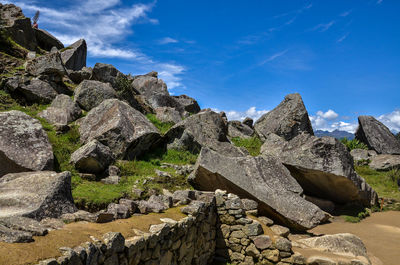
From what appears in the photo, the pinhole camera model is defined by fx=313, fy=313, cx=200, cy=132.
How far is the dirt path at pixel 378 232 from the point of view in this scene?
33.7 ft

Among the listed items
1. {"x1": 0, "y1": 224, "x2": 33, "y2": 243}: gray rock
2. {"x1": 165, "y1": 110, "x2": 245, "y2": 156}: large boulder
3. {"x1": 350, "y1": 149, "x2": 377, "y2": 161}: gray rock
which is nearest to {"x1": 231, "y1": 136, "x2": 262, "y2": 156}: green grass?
{"x1": 165, "y1": 110, "x2": 245, "y2": 156}: large boulder

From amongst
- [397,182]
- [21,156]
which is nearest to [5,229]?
[21,156]

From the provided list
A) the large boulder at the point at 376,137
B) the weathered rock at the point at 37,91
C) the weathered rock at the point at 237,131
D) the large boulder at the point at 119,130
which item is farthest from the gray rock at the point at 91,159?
the large boulder at the point at 376,137

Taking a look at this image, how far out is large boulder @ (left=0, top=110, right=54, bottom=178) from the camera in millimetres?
8664

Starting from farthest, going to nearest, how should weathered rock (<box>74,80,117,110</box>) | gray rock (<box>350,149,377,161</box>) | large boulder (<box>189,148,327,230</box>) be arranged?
gray rock (<box>350,149,377,161</box>), weathered rock (<box>74,80,117,110</box>), large boulder (<box>189,148,327,230</box>)

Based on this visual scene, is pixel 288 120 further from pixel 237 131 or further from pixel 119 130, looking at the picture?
pixel 119 130

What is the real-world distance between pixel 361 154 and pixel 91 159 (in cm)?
2225

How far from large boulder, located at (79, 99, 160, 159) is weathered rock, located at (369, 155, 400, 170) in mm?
17027

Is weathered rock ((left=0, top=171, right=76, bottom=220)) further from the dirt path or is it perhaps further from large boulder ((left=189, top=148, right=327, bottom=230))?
the dirt path

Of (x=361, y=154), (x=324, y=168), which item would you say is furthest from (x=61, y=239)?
(x=361, y=154)

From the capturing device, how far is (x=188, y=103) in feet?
93.4

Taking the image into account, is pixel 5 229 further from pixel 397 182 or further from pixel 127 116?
pixel 397 182

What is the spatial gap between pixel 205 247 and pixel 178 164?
5.21 m

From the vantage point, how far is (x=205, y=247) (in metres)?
9.07
